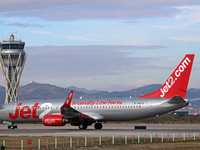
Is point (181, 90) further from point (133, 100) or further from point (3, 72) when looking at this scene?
point (3, 72)

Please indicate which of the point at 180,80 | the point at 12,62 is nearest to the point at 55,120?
the point at 180,80

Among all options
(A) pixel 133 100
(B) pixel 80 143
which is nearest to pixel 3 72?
(A) pixel 133 100

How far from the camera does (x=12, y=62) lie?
568ft

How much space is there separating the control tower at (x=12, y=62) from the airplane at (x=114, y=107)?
111m

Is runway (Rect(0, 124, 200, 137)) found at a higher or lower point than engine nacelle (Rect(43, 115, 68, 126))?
lower

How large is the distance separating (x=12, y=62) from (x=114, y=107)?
121 metres

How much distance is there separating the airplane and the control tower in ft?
363

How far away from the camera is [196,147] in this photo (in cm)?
3556

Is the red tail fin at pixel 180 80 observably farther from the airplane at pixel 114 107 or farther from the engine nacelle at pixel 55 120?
the engine nacelle at pixel 55 120

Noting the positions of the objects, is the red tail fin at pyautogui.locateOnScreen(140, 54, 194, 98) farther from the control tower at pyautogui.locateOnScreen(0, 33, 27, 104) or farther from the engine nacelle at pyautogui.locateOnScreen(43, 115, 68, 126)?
the control tower at pyautogui.locateOnScreen(0, 33, 27, 104)

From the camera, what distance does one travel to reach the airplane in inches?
2157

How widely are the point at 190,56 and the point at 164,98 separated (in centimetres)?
607

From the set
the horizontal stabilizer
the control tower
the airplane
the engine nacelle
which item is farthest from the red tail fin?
the control tower

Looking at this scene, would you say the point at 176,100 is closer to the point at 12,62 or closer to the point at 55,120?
the point at 55,120
